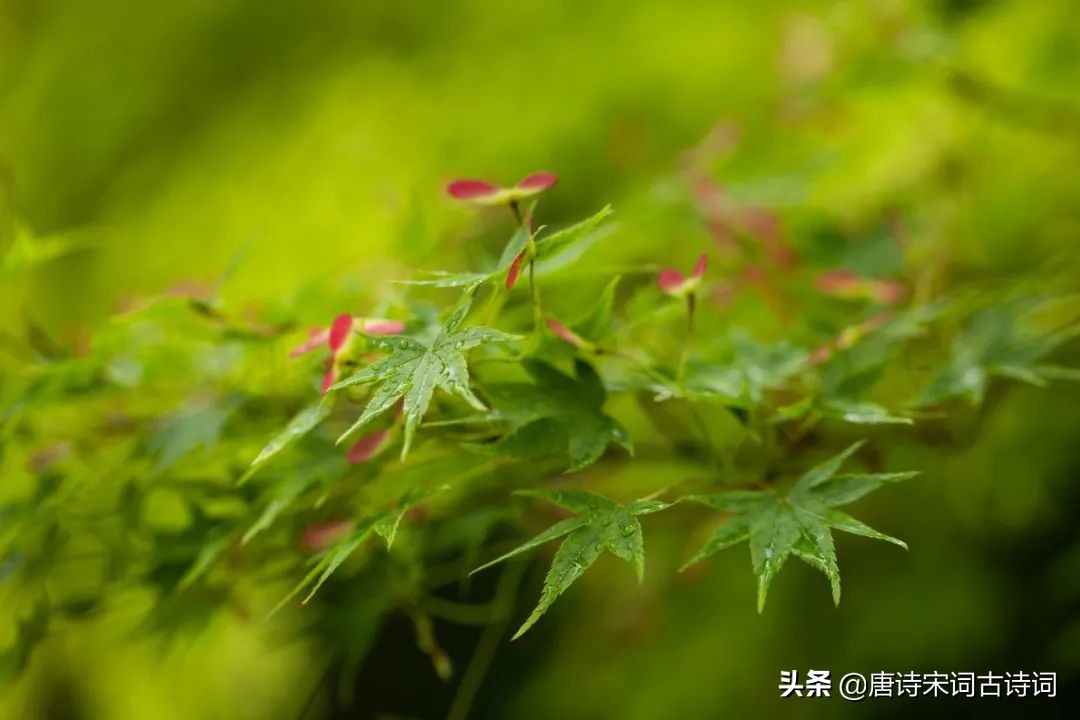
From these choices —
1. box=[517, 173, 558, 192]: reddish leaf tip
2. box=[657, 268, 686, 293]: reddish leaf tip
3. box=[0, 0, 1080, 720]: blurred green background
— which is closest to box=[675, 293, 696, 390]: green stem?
box=[657, 268, 686, 293]: reddish leaf tip

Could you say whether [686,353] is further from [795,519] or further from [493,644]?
[493,644]

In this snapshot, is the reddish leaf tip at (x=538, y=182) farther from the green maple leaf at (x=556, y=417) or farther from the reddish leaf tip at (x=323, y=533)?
the reddish leaf tip at (x=323, y=533)

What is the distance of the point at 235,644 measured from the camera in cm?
190

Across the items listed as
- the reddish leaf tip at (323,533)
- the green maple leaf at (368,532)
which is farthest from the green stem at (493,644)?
the green maple leaf at (368,532)

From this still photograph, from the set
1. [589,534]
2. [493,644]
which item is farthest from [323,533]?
[589,534]

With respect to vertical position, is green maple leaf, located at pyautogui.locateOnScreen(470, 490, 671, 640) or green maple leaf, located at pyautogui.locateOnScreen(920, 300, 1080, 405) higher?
green maple leaf, located at pyautogui.locateOnScreen(920, 300, 1080, 405)

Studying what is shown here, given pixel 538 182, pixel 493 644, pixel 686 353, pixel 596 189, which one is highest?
pixel 596 189

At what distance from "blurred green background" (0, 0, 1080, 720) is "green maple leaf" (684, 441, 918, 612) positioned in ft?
1.06

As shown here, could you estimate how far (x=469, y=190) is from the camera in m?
0.65

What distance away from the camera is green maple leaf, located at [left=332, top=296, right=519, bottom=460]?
1.61 ft

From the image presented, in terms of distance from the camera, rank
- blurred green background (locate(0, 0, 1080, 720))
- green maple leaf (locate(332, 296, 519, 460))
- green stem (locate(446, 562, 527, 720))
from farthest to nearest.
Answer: blurred green background (locate(0, 0, 1080, 720))
green stem (locate(446, 562, 527, 720))
green maple leaf (locate(332, 296, 519, 460))

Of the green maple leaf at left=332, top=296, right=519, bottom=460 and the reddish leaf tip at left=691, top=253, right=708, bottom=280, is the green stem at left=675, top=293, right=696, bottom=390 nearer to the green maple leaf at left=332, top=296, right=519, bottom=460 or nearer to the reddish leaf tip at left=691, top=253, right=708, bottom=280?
the reddish leaf tip at left=691, top=253, right=708, bottom=280

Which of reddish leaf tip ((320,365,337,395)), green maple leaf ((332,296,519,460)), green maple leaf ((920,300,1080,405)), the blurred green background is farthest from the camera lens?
the blurred green background

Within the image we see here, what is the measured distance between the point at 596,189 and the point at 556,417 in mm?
1110
